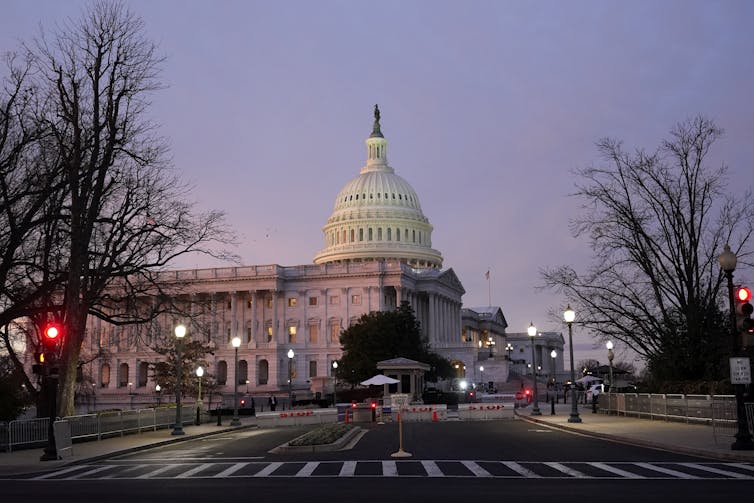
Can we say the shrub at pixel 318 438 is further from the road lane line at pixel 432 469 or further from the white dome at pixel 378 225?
the white dome at pixel 378 225

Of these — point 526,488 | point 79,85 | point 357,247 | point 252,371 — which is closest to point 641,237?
point 79,85

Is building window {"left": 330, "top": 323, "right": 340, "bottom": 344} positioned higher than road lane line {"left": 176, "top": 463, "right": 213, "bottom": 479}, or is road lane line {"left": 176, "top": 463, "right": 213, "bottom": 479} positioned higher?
building window {"left": 330, "top": 323, "right": 340, "bottom": 344}

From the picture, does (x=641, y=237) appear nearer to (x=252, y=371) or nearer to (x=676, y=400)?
(x=676, y=400)

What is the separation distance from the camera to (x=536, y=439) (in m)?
31.9

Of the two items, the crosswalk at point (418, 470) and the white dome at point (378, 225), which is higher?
the white dome at point (378, 225)

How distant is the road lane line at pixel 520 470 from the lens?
1945cm

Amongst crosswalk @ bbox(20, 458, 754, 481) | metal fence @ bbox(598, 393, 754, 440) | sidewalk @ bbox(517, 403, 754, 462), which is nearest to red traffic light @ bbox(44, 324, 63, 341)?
crosswalk @ bbox(20, 458, 754, 481)

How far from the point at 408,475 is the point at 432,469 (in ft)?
4.98

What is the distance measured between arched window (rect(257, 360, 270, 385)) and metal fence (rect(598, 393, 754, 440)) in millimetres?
90131

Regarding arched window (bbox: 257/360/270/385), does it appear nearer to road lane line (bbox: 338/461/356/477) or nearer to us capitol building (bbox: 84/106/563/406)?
us capitol building (bbox: 84/106/563/406)

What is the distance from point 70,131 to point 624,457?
28.6 m

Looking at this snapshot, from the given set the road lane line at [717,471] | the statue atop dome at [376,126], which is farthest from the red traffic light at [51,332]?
the statue atop dome at [376,126]

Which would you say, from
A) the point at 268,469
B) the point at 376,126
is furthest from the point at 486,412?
the point at 376,126

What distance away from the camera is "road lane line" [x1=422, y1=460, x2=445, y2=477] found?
65.2 ft
